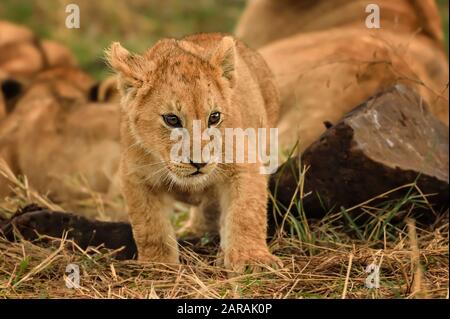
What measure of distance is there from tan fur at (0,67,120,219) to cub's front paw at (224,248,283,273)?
2436mm

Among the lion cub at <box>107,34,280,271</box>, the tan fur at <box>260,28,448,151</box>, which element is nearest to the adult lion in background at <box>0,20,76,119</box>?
the tan fur at <box>260,28,448,151</box>

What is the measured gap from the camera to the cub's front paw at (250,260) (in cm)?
402

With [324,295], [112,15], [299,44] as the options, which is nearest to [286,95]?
[299,44]

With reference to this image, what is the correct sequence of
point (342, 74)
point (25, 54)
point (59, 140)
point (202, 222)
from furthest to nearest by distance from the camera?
point (25, 54), point (59, 140), point (342, 74), point (202, 222)

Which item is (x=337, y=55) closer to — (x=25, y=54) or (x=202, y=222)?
(x=202, y=222)

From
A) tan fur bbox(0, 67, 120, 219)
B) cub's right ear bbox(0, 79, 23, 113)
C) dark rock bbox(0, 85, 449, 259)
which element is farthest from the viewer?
cub's right ear bbox(0, 79, 23, 113)

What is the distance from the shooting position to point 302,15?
774 centimetres

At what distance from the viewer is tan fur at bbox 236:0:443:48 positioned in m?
7.04

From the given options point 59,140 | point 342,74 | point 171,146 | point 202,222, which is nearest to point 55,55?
point 59,140

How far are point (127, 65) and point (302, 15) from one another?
387cm

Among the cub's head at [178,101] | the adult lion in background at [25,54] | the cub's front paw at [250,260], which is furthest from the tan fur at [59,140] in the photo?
the cub's front paw at [250,260]

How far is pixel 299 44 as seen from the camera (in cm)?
671

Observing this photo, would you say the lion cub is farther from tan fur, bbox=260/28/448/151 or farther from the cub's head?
tan fur, bbox=260/28/448/151

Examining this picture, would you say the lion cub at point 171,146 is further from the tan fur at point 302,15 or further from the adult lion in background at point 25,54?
the adult lion in background at point 25,54
